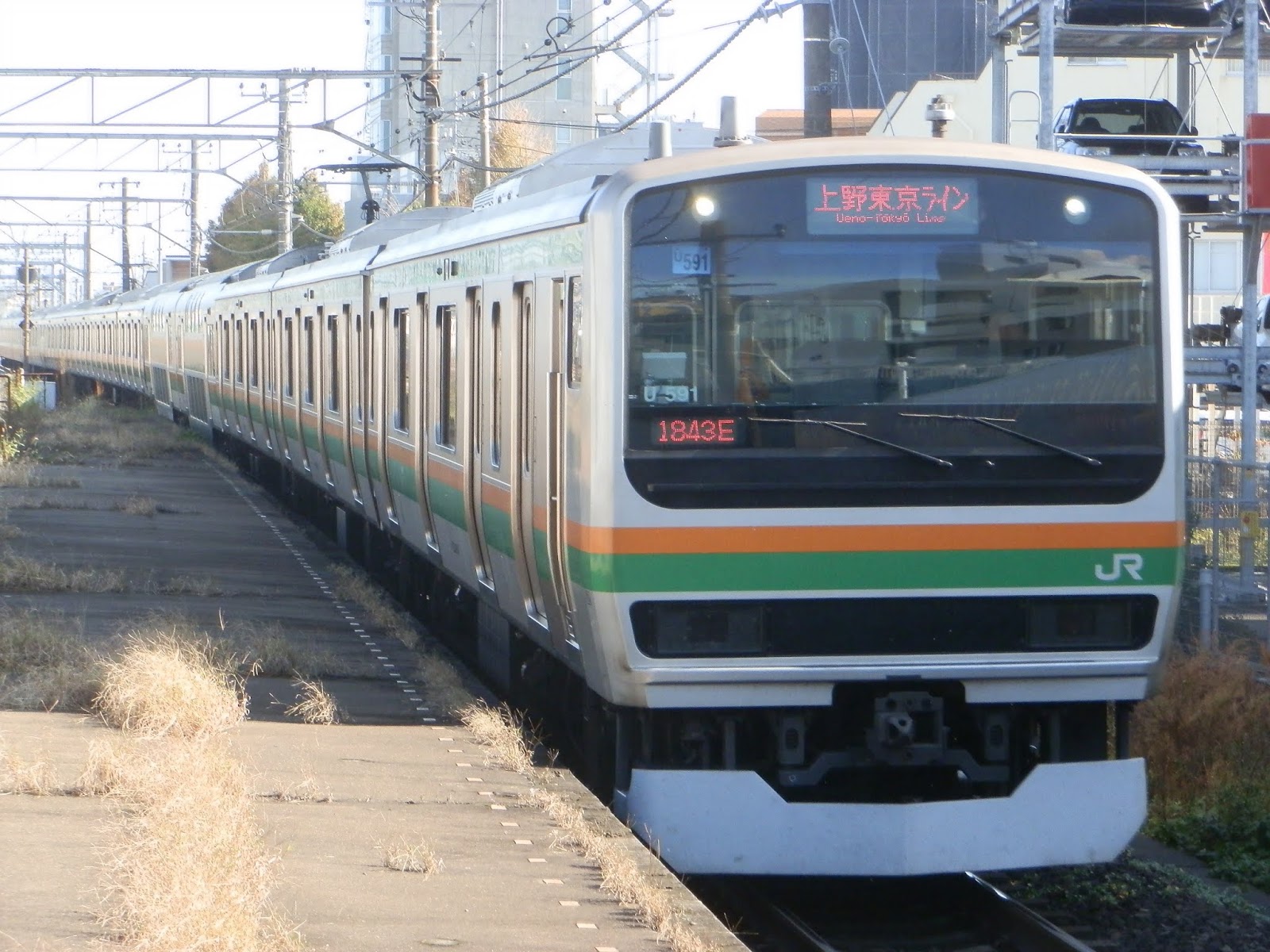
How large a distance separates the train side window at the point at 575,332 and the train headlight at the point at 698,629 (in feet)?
3.05

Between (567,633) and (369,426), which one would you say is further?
(369,426)

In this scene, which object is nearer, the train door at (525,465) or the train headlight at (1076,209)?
the train headlight at (1076,209)

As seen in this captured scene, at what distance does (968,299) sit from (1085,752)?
6.02ft

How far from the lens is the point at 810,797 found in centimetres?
743

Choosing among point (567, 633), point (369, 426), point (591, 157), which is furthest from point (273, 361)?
point (567, 633)

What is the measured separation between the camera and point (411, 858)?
634 cm

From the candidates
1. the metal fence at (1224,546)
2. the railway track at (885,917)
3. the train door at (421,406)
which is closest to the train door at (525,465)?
the railway track at (885,917)

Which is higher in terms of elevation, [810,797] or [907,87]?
[907,87]

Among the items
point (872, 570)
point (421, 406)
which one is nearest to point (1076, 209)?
point (872, 570)

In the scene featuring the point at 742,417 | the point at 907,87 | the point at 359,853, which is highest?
the point at 907,87

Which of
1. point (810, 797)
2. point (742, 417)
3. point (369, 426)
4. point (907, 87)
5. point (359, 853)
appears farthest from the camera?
point (907, 87)

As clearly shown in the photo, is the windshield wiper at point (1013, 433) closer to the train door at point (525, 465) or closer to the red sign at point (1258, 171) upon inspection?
the train door at point (525, 465)

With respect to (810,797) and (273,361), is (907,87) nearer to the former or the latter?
(273,361)

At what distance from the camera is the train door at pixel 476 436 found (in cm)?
959
